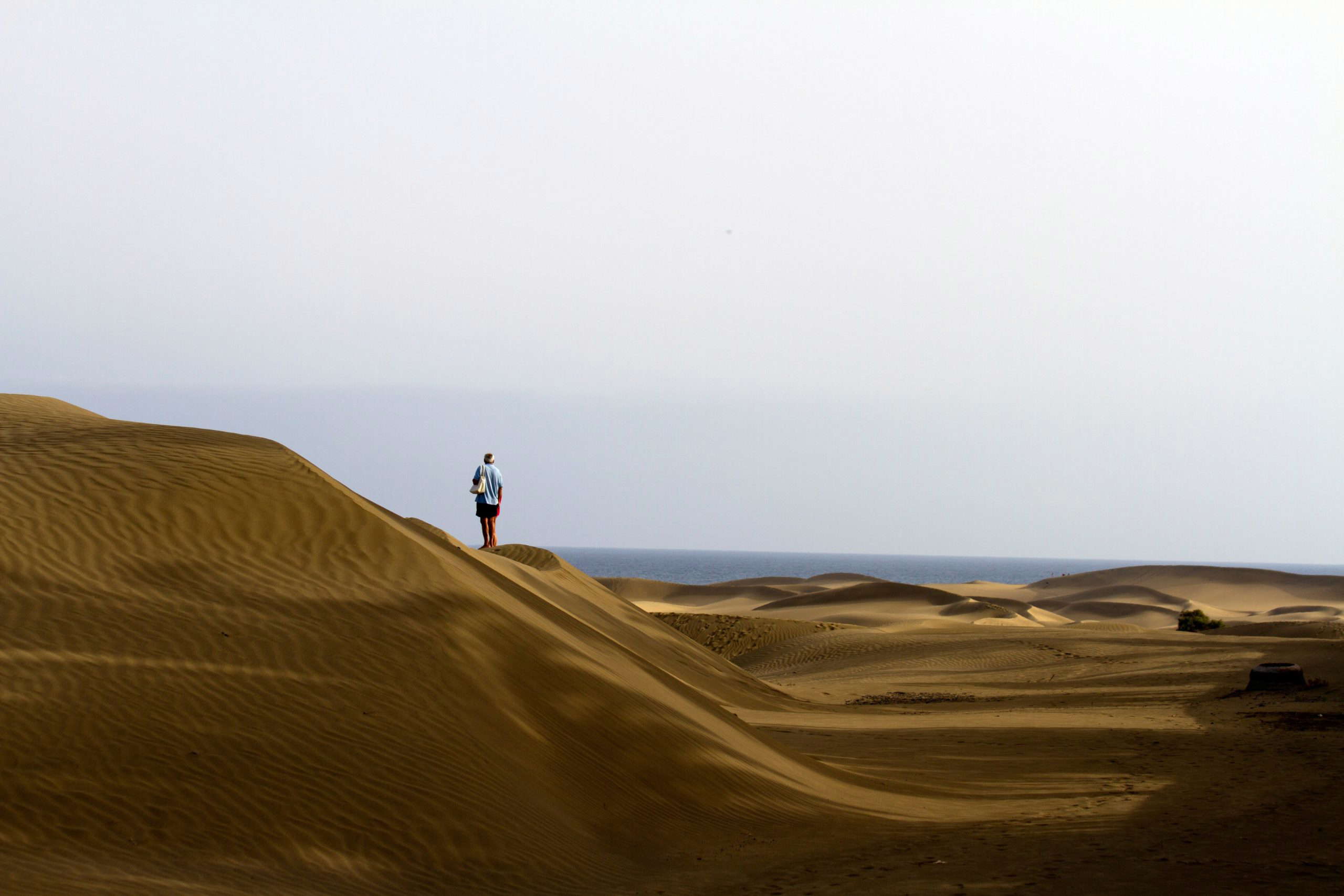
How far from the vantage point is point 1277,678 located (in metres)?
16.8

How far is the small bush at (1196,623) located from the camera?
107 ft

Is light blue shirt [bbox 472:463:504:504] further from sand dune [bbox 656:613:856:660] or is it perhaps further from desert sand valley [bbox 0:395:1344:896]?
sand dune [bbox 656:613:856:660]

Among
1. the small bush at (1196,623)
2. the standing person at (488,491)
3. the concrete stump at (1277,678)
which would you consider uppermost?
the standing person at (488,491)

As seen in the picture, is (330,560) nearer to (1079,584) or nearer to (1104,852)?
(1104,852)

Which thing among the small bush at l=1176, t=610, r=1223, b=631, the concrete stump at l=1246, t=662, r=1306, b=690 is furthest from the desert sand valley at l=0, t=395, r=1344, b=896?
the small bush at l=1176, t=610, r=1223, b=631

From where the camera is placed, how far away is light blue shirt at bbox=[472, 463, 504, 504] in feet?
61.0

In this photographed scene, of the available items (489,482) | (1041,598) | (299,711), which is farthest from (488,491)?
(1041,598)

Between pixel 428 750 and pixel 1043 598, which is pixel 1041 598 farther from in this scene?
pixel 428 750

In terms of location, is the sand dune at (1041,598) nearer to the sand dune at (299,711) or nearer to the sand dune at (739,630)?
the sand dune at (739,630)

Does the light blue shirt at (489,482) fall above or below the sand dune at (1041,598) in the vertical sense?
above

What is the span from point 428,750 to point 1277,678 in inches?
521

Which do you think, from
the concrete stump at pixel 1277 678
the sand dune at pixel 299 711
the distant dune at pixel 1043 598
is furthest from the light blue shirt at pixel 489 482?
the distant dune at pixel 1043 598

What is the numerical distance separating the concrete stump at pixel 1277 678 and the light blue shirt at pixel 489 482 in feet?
37.1

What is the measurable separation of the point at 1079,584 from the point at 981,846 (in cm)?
5266
